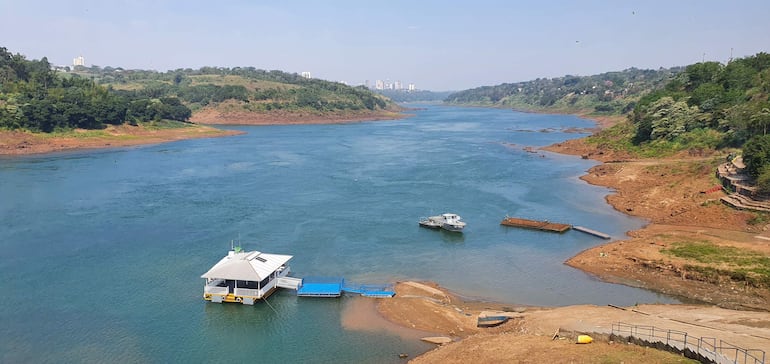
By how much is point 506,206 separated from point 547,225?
29.9 feet

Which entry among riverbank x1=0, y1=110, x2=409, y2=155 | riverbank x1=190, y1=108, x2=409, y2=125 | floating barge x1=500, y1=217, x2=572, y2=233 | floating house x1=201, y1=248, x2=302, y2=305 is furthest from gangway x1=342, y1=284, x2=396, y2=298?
riverbank x1=190, y1=108, x2=409, y2=125

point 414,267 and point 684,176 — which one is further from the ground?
point 684,176

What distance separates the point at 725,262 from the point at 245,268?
3088 cm

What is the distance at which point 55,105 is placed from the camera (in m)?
104

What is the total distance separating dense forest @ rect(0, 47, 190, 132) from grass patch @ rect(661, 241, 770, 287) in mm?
105883

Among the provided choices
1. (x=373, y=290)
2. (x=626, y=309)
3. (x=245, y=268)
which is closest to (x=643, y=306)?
(x=626, y=309)

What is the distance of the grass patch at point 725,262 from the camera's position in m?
33.5

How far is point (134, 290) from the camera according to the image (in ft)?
113

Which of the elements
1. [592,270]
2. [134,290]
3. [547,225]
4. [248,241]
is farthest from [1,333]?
[547,225]

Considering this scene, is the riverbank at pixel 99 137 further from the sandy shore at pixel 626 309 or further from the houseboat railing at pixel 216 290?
→ the sandy shore at pixel 626 309

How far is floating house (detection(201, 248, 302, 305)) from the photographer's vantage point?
108ft

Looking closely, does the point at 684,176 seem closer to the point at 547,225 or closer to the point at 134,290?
the point at 547,225


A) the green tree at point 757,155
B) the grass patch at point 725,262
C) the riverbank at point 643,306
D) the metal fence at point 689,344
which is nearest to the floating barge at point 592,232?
the riverbank at point 643,306

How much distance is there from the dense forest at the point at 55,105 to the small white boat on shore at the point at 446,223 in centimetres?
8550
